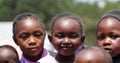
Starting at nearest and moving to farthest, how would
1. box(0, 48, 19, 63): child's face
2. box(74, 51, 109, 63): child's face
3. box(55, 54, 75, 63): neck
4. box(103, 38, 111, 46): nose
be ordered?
1. box(74, 51, 109, 63): child's face
2. box(103, 38, 111, 46): nose
3. box(0, 48, 19, 63): child's face
4. box(55, 54, 75, 63): neck

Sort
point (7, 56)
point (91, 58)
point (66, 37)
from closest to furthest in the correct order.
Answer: point (91, 58) < point (7, 56) < point (66, 37)

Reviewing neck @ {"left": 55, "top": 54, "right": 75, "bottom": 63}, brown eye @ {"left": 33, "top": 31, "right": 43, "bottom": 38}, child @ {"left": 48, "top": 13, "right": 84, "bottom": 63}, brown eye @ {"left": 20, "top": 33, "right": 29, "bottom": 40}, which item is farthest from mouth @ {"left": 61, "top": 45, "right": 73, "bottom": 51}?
brown eye @ {"left": 20, "top": 33, "right": 29, "bottom": 40}

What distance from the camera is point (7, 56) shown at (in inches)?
167

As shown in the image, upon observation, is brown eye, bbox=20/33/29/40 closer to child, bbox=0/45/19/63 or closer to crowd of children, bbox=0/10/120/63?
crowd of children, bbox=0/10/120/63

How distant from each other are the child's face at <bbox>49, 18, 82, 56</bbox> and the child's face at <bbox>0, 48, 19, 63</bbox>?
421 millimetres

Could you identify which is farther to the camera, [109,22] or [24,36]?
[24,36]

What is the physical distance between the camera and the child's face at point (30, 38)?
14.2 ft

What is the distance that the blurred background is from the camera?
4419cm

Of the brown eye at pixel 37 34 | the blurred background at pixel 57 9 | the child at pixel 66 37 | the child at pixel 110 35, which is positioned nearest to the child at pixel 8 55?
the brown eye at pixel 37 34

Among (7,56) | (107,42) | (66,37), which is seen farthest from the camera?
(66,37)

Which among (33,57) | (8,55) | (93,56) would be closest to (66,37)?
(33,57)

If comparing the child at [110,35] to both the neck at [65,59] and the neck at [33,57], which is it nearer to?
the neck at [65,59]

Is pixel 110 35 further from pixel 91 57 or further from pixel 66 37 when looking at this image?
pixel 91 57

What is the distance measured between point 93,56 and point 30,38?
0.96 m
